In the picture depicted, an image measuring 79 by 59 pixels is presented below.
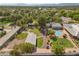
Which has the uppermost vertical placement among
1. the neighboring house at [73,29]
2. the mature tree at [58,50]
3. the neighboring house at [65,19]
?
the neighboring house at [65,19]

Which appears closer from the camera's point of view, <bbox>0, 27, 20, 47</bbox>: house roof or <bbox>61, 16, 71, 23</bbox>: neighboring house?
<bbox>0, 27, 20, 47</bbox>: house roof

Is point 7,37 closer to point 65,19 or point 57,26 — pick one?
point 57,26

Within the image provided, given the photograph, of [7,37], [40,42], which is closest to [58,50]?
[40,42]

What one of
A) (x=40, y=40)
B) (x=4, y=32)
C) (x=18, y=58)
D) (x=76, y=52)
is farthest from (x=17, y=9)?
(x=76, y=52)

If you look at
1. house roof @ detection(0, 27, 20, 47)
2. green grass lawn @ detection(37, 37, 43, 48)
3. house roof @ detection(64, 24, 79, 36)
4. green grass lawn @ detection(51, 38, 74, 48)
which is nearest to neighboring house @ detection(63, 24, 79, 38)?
house roof @ detection(64, 24, 79, 36)

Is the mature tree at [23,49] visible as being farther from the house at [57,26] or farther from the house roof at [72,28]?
the house roof at [72,28]

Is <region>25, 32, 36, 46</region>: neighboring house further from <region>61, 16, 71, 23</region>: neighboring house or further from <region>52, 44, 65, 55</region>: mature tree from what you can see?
<region>61, 16, 71, 23</region>: neighboring house

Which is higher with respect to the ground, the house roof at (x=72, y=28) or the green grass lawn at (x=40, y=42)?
the house roof at (x=72, y=28)

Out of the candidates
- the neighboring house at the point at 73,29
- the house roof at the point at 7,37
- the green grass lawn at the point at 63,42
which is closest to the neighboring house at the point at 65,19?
the neighboring house at the point at 73,29

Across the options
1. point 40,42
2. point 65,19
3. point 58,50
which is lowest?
point 58,50
